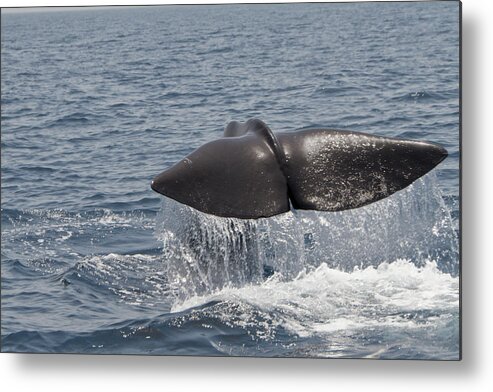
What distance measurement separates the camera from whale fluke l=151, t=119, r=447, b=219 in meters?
5.91

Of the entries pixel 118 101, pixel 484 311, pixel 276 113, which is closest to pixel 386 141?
pixel 484 311

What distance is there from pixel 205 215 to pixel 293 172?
1133 millimetres

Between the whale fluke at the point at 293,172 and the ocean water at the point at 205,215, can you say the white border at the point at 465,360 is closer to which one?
the ocean water at the point at 205,215

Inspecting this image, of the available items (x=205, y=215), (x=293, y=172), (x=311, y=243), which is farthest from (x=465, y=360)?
(x=293, y=172)

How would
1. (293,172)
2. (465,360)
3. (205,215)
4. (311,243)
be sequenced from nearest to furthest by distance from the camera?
(293,172) < (205,215) < (465,360) < (311,243)

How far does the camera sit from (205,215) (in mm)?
7086

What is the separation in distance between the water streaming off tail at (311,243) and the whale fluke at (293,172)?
1.14 meters

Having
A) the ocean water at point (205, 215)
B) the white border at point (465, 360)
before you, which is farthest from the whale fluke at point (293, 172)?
the white border at point (465, 360)

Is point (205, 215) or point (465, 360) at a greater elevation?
point (205, 215)

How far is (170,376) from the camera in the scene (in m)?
7.73

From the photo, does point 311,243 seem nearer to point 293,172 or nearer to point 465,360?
point 465,360

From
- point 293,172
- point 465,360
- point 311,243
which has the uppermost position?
point 293,172

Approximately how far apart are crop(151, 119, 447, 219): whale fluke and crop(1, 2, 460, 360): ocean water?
3.60 ft

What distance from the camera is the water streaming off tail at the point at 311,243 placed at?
287 inches
